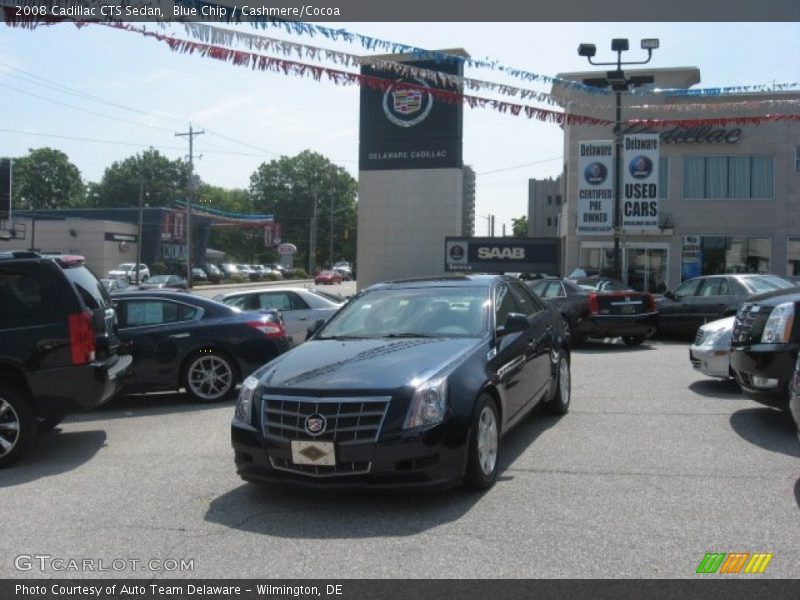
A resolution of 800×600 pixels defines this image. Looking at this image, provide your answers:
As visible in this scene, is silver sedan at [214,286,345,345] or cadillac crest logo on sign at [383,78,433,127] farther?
cadillac crest logo on sign at [383,78,433,127]

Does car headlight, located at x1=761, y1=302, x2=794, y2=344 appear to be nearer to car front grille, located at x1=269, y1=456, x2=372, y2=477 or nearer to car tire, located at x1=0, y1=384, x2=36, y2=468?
car front grille, located at x1=269, y1=456, x2=372, y2=477

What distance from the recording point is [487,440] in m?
5.54

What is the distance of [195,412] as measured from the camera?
897 centimetres

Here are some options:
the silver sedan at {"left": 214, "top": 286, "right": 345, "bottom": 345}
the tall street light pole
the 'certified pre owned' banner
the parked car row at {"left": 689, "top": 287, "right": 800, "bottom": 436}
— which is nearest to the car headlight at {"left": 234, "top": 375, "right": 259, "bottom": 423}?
the parked car row at {"left": 689, "top": 287, "right": 800, "bottom": 436}

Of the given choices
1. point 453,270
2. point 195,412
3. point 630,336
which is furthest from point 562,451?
point 453,270

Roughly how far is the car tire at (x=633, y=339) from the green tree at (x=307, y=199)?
91.3 m

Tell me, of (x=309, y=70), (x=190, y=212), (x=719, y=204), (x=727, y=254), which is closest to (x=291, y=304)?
(x=309, y=70)

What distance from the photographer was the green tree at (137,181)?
118938 millimetres

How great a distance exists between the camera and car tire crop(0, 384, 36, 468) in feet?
21.3

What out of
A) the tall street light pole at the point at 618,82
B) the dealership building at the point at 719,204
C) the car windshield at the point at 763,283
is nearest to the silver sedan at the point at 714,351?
the car windshield at the point at 763,283

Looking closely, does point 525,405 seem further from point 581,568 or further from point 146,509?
point 146,509

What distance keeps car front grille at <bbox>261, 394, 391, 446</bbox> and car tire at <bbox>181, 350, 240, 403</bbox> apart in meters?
4.55

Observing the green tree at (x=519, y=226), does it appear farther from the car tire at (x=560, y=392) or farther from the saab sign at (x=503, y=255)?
the car tire at (x=560, y=392)

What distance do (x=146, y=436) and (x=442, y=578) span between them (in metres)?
4.59
